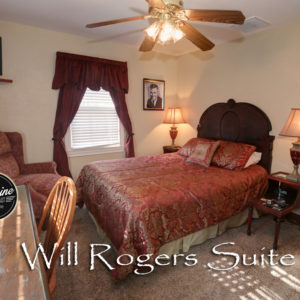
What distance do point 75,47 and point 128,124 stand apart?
4.96 ft

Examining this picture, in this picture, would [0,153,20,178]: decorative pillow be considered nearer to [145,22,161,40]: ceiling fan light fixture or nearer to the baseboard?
[145,22,161,40]: ceiling fan light fixture

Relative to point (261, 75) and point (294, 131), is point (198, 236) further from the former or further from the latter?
point (261, 75)

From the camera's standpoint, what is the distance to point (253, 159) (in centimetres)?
296

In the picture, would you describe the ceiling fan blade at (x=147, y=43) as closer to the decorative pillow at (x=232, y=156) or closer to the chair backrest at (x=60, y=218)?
the chair backrest at (x=60, y=218)

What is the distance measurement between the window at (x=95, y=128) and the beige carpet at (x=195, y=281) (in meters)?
1.86

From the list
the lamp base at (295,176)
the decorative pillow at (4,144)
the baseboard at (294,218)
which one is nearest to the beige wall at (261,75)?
the lamp base at (295,176)

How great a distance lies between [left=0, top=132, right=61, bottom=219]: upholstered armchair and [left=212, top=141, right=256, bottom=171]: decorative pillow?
2182 millimetres

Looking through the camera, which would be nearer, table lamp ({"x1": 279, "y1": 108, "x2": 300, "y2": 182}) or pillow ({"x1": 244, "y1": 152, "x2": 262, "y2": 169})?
table lamp ({"x1": 279, "y1": 108, "x2": 300, "y2": 182})

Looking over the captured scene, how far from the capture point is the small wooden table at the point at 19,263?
73cm

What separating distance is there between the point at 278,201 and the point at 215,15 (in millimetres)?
2015

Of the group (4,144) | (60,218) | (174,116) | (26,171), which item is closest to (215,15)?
(60,218)

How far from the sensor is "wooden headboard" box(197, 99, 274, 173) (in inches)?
120

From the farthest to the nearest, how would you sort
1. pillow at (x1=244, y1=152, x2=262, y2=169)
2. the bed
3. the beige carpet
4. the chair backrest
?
pillow at (x1=244, y1=152, x2=262, y2=169)
the bed
the beige carpet
the chair backrest

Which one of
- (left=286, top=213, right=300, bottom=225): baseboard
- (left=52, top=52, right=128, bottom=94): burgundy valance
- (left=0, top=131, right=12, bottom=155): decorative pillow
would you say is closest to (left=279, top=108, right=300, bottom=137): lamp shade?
(left=286, top=213, right=300, bottom=225): baseboard
